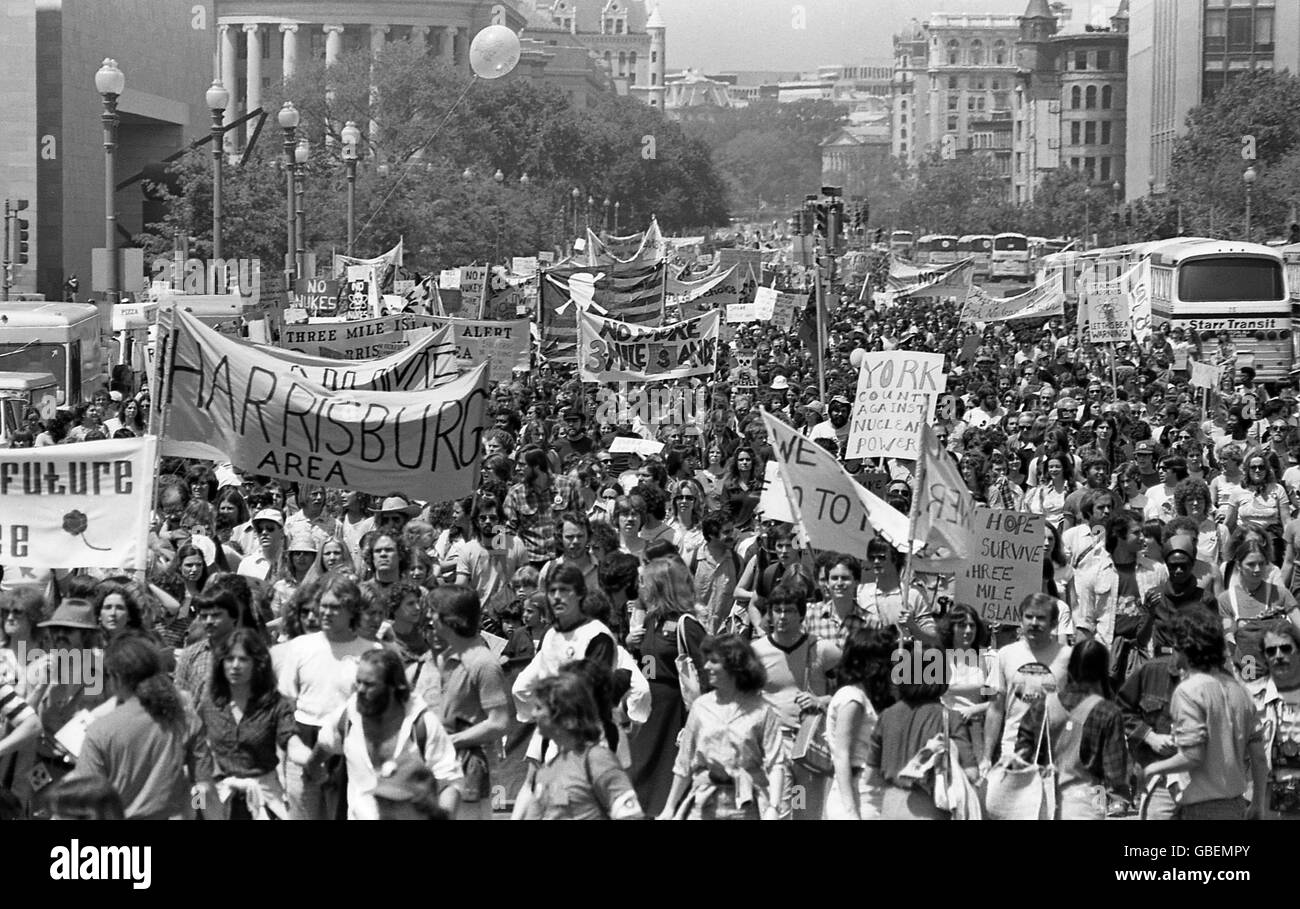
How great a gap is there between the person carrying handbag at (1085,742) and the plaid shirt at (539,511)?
156 inches

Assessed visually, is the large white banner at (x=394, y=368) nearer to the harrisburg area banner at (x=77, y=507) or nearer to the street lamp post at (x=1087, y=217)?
the harrisburg area banner at (x=77, y=507)

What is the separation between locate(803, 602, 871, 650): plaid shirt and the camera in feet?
31.0

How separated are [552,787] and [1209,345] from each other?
1121 inches

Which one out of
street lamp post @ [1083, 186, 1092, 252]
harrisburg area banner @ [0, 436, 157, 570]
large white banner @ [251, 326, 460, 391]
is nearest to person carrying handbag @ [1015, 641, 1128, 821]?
harrisburg area banner @ [0, 436, 157, 570]

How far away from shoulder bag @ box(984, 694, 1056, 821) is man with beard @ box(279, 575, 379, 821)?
6.92 feet

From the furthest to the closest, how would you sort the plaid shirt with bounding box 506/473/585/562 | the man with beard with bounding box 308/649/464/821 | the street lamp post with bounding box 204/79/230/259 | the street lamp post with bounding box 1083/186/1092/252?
the street lamp post with bounding box 1083/186/1092/252, the street lamp post with bounding box 204/79/230/259, the plaid shirt with bounding box 506/473/585/562, the man with beard with bounding box 308/649/464/821

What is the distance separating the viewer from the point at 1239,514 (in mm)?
14461

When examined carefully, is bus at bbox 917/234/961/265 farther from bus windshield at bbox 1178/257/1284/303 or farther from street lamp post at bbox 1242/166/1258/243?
bus windshield at bbox 1178/257/1284/303

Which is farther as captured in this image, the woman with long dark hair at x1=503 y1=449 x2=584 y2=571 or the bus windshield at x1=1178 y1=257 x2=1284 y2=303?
the bus windshield at x1=1178 y1=257 x2=1284 y2=303

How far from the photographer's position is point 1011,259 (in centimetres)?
7794

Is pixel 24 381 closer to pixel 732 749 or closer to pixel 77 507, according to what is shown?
Answer: pixel 77 507

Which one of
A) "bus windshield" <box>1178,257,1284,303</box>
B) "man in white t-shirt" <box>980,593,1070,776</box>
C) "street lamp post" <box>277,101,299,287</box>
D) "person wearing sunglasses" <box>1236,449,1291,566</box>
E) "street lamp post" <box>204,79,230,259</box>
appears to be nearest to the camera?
"man in white t-shirt" <box>980,593,1070,776</box>

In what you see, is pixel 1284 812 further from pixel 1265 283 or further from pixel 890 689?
pixel 1265 283
